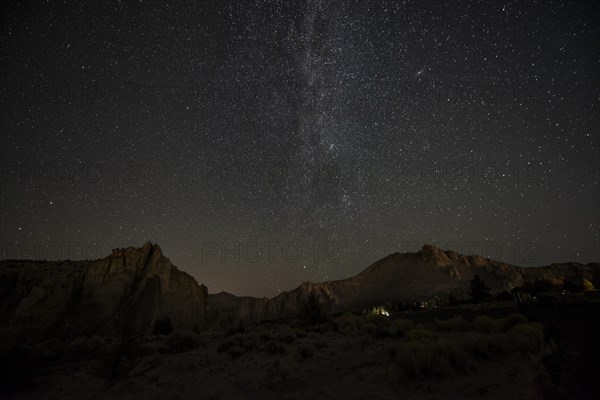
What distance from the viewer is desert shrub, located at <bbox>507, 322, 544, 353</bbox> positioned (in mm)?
11164

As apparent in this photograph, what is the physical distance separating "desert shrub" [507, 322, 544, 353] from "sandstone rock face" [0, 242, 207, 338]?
28.4m

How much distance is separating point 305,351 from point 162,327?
21345 millimetres

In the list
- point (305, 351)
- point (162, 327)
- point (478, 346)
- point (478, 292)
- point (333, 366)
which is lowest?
point (333, 366)

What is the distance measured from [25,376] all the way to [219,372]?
26.2 feet

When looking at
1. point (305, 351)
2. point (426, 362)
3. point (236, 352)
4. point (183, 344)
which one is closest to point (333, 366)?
point (305, 351)

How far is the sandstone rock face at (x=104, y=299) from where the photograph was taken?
90.7 feet

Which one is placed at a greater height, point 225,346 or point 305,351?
point 225,346

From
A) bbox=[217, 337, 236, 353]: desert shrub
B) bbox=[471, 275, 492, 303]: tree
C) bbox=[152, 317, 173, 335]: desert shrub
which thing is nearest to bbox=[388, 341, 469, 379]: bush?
bbox=[217, 337, 236, 353]: desert shrub

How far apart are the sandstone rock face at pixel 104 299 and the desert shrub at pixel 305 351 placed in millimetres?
21113

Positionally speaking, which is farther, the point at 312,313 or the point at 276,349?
the point at 312,313

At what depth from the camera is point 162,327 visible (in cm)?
3031

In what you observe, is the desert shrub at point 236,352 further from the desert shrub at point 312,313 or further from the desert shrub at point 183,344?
the desert shrub at point 312,313

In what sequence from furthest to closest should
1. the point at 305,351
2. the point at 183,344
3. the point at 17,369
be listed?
the point at 183,344
the point at 17,369
the point at 305,351

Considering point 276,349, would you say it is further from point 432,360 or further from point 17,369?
point 17,369
